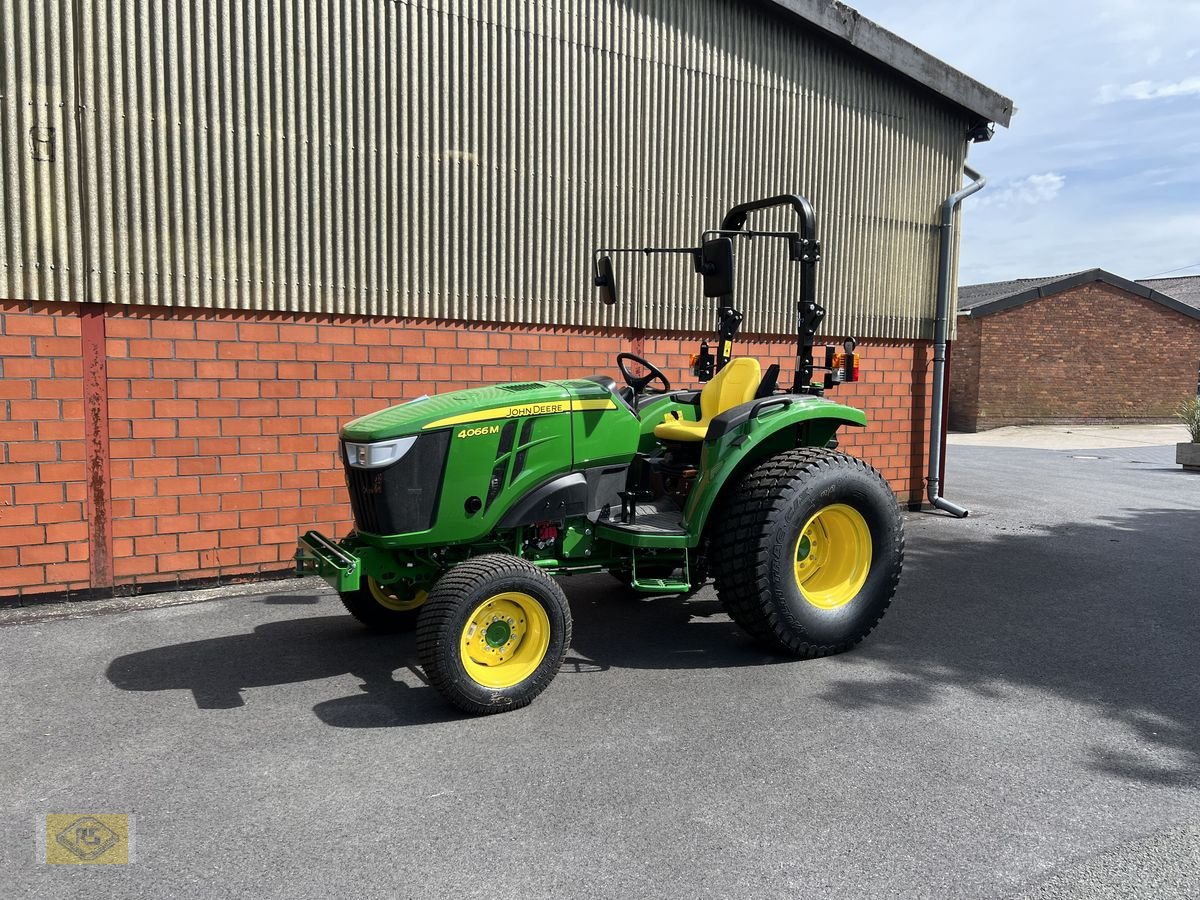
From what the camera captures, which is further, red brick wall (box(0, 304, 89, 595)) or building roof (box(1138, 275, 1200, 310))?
building roof (box(1138, 275, 1200, 310))

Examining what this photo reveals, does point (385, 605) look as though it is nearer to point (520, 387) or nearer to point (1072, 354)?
point (520, 387)

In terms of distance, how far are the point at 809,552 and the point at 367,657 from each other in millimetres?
2398

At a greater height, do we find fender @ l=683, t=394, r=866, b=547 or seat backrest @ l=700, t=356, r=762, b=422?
seat backrest @ l=700, t=356, r=762, b=422

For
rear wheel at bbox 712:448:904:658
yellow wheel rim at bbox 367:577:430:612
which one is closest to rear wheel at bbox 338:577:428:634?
yellow wheel rim at bbox 367:577:430:612

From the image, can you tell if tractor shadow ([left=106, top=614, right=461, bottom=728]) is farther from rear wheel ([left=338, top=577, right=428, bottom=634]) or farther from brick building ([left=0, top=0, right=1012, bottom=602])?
brick building ([left=0, top=0, right=1012, bottom=602])

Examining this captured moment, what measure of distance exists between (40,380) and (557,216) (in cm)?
365

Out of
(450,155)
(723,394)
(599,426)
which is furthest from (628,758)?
(450,155)

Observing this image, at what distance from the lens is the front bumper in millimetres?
3932

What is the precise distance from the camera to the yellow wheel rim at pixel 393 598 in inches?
194

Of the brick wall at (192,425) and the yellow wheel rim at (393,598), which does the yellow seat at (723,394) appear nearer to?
the yellow wheel rim at (393,598)

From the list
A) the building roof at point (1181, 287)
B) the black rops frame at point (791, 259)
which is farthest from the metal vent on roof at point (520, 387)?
the building roof at point (1181, 287)

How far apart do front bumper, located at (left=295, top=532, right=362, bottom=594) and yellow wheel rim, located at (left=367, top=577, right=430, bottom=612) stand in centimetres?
55

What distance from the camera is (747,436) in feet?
15.3

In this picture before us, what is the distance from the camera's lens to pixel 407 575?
434 centimetres
